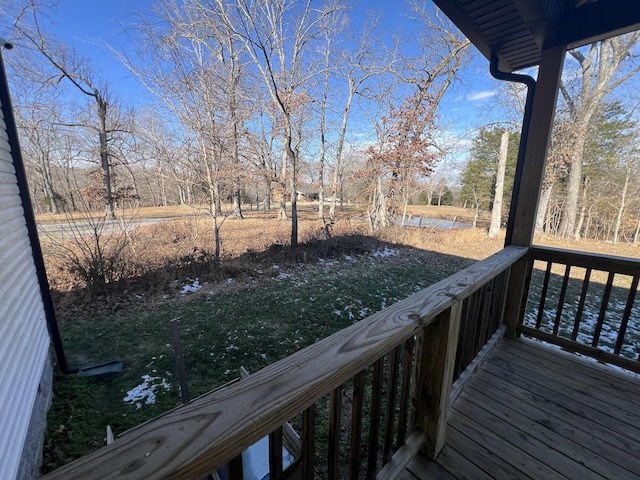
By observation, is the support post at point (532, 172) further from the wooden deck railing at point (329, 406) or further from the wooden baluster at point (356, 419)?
the wooden baluster at point (356, 419)

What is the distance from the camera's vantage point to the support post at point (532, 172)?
2.04 meters

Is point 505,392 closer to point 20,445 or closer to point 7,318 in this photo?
point 20,445

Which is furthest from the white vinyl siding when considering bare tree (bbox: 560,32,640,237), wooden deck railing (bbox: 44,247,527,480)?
bare tree (bbox: 560,32,640,237)

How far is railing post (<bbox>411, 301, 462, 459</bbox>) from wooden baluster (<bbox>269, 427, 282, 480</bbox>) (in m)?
0.78

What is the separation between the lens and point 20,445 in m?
1.61

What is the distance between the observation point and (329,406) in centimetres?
91

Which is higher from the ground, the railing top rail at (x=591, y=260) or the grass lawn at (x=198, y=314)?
the railing top rail at (x=591, y=260)

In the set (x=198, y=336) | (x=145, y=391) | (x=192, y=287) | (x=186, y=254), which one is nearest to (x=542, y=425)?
(x=145, y=391)

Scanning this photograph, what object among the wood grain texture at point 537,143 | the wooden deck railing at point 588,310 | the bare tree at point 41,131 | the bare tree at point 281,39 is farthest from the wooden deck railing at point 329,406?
Answer: the bare tree at point 41,131

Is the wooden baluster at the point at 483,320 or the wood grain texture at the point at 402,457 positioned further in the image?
the wooden baluster at the point at 483,320

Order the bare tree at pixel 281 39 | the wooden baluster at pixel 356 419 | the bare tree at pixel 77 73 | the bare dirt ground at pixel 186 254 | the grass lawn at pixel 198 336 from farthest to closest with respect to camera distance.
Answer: the bare tree at pixel 281 39
the bare tree at pixel 77 73
the bare dirt ground at pixel 186 254
the grass lawn at pixel 198 336
the wooden baluster at pixel 356 419

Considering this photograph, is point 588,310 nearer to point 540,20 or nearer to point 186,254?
point 540,20

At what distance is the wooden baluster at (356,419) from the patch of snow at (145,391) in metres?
2.13

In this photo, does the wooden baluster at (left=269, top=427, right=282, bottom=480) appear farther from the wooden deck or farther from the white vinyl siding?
the white vinyl siding
